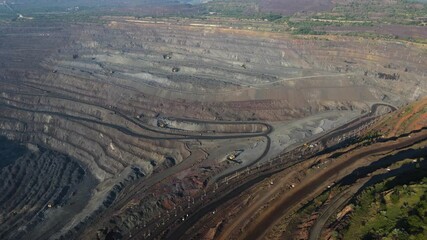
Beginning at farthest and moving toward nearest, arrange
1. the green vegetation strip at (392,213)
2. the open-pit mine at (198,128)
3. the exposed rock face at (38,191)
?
the exposed rock face at (38,191) < the open-pit mine at (198,128) < the green vegetation strip at (392,213)

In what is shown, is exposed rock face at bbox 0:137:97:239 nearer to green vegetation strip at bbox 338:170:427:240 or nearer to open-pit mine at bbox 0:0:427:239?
open-pit mine at bbox 0:0:427:239

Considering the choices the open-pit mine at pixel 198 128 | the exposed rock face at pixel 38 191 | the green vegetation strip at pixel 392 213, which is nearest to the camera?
the green vegetation strip at pixel 392 213

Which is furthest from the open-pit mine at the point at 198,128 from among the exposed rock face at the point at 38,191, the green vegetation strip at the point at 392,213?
the green vegetation strip at the point at 392,213

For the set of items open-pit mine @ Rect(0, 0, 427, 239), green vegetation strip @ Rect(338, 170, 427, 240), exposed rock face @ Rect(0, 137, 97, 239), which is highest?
green vegetation strip @ Rect(338, 170, 427, 240)

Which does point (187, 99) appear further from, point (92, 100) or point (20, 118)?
point (20, 118)

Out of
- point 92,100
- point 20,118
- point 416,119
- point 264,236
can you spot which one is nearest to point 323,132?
point 416,119

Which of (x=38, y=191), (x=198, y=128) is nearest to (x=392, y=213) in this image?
(x=198, y=128)

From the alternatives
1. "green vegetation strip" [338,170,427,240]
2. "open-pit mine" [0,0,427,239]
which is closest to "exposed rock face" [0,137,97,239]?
"open-pit mine" [0,0,427,239]

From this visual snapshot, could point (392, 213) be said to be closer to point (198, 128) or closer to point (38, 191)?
point (198, 128)

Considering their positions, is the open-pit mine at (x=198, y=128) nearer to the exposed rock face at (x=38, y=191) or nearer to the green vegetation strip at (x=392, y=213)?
the exposed rock face at (x=38, y=191)
